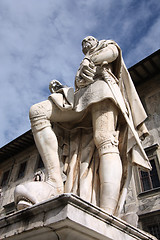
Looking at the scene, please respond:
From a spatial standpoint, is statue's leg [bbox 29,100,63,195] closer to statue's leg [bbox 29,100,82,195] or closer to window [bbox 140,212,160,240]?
statue's leg [bbox 29,100,82,195]

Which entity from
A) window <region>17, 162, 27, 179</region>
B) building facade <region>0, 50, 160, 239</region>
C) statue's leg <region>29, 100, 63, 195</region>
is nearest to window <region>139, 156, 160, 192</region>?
building facade <region>0, 50, 160, 239</region>

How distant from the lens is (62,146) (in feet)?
9.57

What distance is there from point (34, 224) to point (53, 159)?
0.98 metres

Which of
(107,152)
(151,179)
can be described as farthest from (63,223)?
(151,179)

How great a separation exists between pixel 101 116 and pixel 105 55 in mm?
823

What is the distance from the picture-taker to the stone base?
135 centimetres

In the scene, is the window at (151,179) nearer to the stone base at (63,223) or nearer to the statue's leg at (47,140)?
the statue's leg at (47,140)

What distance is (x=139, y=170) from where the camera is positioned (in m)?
10.5

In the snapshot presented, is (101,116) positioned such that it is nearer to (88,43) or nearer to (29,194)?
(29,194)

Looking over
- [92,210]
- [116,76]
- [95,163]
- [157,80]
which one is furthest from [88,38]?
[157,80]

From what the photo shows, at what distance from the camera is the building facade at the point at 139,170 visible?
9109mm

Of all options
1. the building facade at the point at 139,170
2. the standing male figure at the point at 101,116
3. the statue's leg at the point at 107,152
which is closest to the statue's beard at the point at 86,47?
the standing male figure at the point at 101,116

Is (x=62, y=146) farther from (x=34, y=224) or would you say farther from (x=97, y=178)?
(x=34, y=224)

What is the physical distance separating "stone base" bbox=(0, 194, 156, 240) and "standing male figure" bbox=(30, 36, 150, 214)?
59 cm
